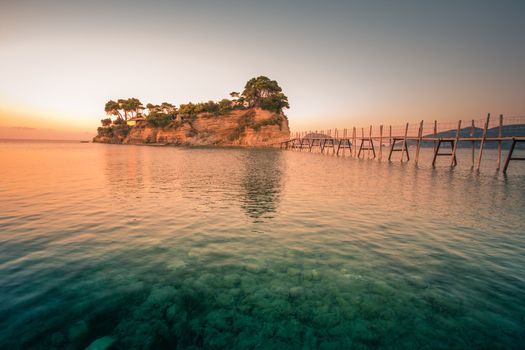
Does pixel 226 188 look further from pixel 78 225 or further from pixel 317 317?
pixel 317 317

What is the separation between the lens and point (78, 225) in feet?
33.6

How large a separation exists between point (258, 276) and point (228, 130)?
105m

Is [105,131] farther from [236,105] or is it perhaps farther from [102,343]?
[102,343]

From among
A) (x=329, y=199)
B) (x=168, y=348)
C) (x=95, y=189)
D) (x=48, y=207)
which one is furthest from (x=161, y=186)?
(x=168, y=348)

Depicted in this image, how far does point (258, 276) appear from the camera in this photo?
21.9 feet

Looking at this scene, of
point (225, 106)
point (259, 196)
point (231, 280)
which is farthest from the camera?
point (225, 106)

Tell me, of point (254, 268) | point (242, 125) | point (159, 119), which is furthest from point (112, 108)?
point (254, 268)

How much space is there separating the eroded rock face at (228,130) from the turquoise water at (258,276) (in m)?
88.5

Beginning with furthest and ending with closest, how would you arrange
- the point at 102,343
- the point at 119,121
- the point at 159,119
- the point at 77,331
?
the point at 119,121, the point at 159,119, the point at 77,331, the point at 102,343

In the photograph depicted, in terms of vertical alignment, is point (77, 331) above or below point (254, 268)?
above

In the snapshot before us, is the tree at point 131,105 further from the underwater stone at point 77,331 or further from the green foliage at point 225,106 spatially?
the underwater stone at point 77,331

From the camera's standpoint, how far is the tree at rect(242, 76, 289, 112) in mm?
105062

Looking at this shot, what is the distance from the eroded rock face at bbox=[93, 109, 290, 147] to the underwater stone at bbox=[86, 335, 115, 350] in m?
96.3

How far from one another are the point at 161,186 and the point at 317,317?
16.5 meters
